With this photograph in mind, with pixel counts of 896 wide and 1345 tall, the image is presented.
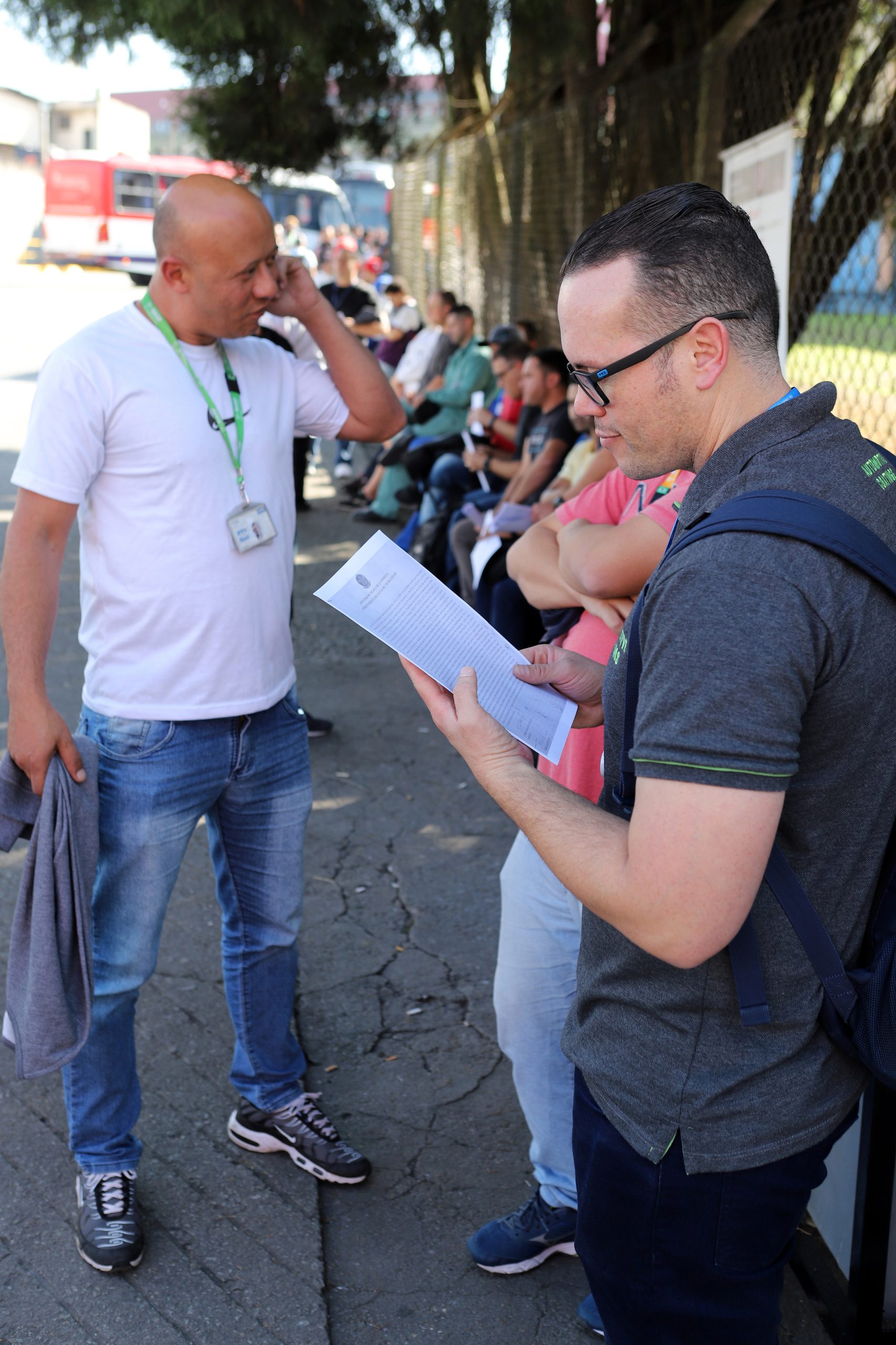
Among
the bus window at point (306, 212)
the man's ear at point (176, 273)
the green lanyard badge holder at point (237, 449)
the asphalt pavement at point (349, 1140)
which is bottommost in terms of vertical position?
the asphalt pavement at point (349, 1140)

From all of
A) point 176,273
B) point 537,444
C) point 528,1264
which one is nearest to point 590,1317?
point 528,1264

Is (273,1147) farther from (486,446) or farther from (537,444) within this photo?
(486,446)

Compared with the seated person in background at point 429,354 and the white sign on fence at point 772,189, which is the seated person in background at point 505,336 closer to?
the seated person in background at point 429,354

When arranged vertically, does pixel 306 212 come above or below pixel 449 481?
above

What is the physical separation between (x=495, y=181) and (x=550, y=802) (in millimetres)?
10303

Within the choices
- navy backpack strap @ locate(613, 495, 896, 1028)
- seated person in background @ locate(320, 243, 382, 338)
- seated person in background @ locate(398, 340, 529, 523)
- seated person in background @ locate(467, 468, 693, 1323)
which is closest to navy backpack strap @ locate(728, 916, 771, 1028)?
navy backpack strap @ locate(613, 495, 896, 1028)

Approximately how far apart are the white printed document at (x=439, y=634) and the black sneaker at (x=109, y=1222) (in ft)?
5.00

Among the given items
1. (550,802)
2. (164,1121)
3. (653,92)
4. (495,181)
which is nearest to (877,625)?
(550,802)

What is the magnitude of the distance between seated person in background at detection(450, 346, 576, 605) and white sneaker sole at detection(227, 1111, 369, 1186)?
3.94m

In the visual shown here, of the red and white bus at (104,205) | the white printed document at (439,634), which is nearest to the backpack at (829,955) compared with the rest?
the white printed document at (439,634)

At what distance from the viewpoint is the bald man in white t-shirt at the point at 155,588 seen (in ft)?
7.55

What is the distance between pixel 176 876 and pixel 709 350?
5.72 ft

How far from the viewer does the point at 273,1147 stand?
2818 mm

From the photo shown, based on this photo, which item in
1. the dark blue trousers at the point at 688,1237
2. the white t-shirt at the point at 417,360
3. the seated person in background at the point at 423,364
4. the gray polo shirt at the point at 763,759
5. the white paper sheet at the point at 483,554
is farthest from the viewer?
the white t-shirt at the point at 417,360
